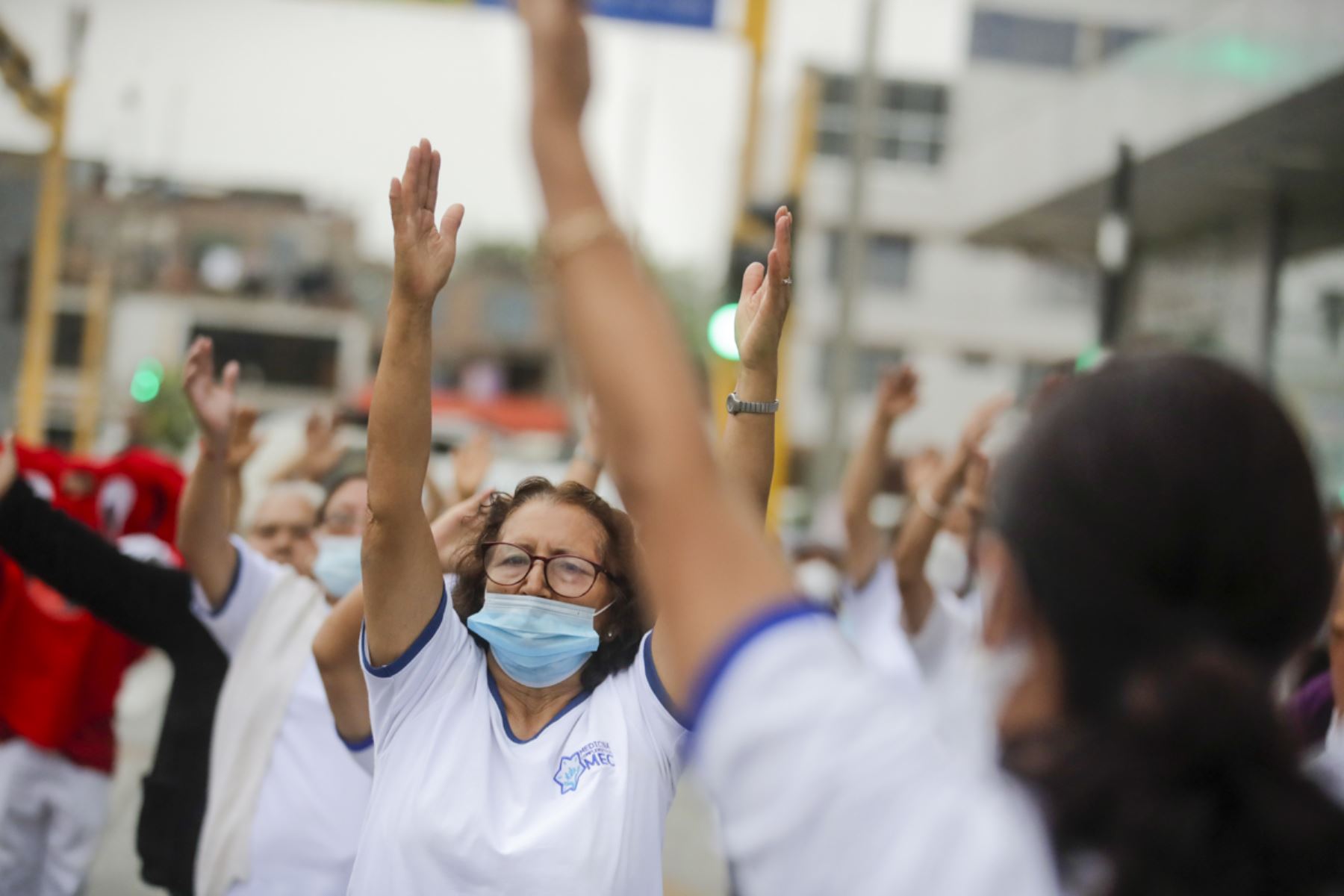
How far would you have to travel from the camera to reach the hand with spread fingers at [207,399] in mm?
3838

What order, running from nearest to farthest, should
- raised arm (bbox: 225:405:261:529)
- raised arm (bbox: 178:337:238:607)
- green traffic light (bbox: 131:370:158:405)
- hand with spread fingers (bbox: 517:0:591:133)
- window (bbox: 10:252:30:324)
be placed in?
hand with spread fingers (bbox: 517:0:591:133)
raised arm (bbox: 178:337:238:607)
raised arm (bbox: 225:405:261:529)
window (bbox: 10:252:30:324)
green traffic light (bbox: 131:370:158:405)

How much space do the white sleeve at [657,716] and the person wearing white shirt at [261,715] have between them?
4.43 feet

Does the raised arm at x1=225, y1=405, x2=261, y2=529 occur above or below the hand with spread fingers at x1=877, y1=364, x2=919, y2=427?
below

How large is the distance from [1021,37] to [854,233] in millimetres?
22871

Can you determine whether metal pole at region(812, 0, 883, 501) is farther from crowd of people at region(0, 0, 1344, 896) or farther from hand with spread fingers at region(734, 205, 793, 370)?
hand with spread fingers at region(734, 205, 793, 370)

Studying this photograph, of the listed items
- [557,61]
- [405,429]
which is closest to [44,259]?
[405,429]

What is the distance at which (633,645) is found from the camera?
283cm

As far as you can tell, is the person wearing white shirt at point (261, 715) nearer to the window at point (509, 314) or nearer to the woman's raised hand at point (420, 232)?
the woman's raised hand at point (420, 232)

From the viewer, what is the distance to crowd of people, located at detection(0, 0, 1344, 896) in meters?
1.11

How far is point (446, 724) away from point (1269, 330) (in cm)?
1123

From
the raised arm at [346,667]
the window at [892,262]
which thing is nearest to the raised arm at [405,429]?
the raised arm at [346,667]

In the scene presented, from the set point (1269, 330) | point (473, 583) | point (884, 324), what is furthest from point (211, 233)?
point (473, 583)

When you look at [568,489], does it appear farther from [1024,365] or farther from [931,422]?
[1024,365]

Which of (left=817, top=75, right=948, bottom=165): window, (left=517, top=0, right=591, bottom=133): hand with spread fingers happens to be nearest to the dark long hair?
(left=517, top=0, right=591, bottom=133): hand with spread fingers
